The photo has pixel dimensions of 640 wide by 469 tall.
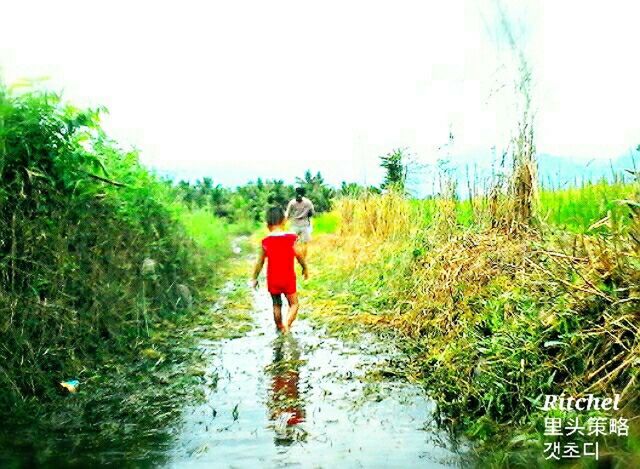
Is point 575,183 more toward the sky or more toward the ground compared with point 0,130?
more toward the ground

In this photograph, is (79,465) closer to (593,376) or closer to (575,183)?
(593,376)

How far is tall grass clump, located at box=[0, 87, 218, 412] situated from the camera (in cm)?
538

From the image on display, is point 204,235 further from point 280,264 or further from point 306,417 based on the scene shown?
point 306,417

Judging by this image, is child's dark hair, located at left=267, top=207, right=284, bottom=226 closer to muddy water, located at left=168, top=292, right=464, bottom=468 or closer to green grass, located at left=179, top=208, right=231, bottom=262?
muddy water, located at left=168, top=292, right=464, bottom=468

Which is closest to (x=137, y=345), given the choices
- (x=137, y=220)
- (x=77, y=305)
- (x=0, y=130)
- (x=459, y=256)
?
(x=77, y=305)

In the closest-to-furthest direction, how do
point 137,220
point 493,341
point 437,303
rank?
point 493,341
point 437,303
point 137,220

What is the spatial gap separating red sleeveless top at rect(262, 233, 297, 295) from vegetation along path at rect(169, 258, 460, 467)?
93cm

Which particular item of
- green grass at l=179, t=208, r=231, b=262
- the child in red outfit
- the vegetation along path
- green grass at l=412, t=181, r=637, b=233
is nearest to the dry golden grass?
green grass at l=412, t=181, r=637, b=233

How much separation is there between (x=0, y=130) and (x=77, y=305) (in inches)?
67.7

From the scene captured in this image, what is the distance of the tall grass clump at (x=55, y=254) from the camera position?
5379 millimetres

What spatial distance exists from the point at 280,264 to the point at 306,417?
325cm

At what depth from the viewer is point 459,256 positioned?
286 inches

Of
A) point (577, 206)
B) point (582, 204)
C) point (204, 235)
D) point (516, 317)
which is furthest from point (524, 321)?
point (204, 235)

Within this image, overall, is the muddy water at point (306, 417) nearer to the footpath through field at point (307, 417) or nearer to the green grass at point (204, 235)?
the footpath through field at point (307, 417)
